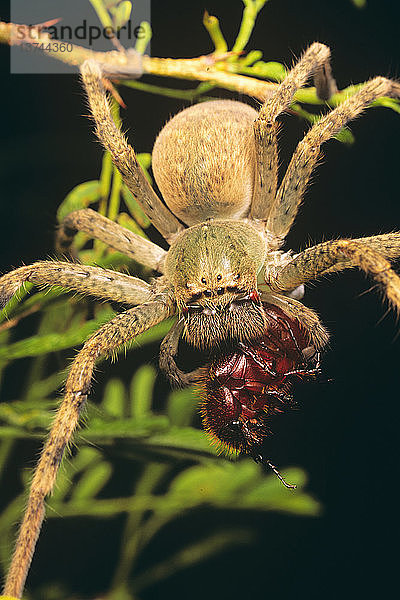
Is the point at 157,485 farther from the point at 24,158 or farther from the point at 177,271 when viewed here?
the point at 24,158

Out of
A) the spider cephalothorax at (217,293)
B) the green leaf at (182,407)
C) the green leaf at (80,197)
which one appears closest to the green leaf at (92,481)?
the green leaf at (182,407)

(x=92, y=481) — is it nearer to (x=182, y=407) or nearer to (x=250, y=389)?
(x=182, y=407)

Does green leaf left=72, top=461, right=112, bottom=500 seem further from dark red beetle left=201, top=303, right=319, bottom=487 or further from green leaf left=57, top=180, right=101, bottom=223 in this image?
green leaf left=57, top=180, right=101, bottom=223

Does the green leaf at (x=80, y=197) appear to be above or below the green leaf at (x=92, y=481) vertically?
above

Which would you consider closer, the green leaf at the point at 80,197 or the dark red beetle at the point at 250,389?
the dark red beetle at the point at 250,389

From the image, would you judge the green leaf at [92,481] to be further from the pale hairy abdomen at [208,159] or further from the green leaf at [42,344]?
the pale hairy abdomen at [208,159]

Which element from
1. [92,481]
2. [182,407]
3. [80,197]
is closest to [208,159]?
[80,197]

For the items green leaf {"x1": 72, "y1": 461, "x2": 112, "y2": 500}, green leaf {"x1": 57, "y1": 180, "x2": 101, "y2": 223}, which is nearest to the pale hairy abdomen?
green leaf {"x1": 57, "y1": 180, "x2": 101, "y2": 223}
